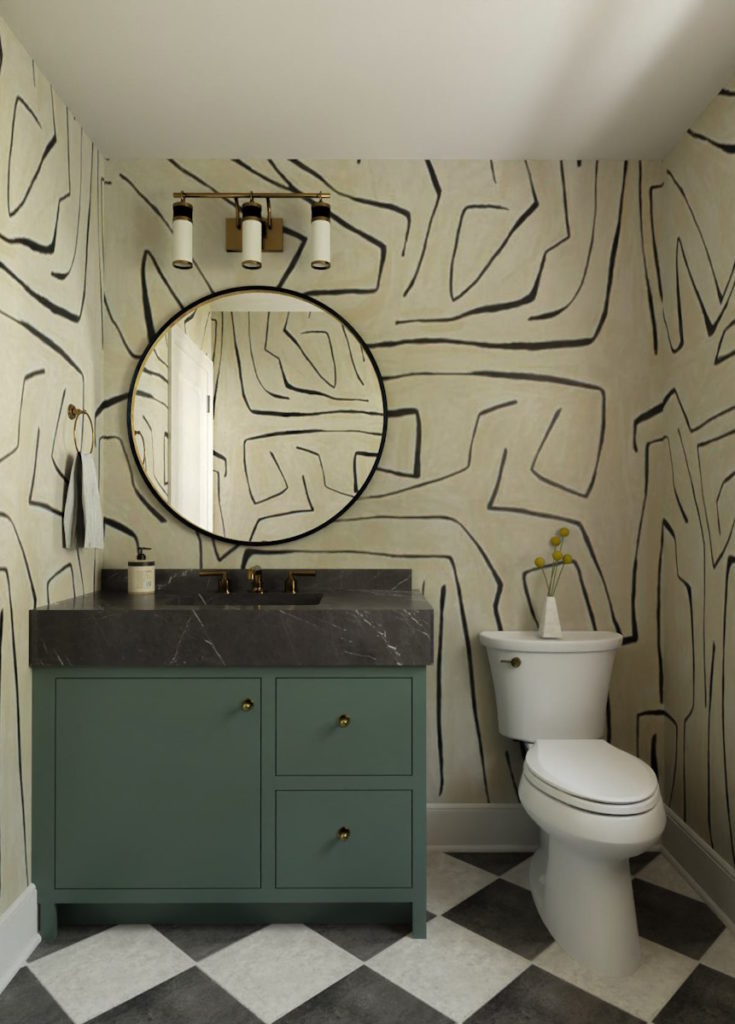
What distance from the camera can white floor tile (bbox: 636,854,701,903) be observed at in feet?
7.53

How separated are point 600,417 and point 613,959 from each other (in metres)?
1.69

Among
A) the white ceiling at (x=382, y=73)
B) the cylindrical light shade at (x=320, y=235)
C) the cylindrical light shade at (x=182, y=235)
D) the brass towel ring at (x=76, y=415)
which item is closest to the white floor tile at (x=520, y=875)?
the brass towel ring at (x=76, y=415)

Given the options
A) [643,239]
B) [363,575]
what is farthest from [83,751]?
[643,239]

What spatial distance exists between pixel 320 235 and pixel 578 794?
1.89 m

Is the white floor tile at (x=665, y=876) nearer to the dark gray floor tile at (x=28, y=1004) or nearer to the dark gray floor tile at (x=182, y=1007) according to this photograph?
the dark gray floor tile at (x=182, y=1007)

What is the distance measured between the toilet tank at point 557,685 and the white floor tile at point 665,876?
47 cm

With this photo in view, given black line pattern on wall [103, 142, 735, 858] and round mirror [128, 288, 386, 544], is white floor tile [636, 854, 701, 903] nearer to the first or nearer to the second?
black line pattern on wall [103, 142, 735, 858]

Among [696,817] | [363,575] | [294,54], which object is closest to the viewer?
[294,54]

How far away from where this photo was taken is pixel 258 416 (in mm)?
2580

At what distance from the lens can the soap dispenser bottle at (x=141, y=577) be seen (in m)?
2.46

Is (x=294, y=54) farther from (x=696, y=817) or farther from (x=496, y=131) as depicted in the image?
(x=696, y=817)

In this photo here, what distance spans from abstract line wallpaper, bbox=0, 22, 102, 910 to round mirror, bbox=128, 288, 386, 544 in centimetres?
32

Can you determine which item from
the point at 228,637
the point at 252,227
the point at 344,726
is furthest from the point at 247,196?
the point at 344,726

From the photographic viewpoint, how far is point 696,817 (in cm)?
236
